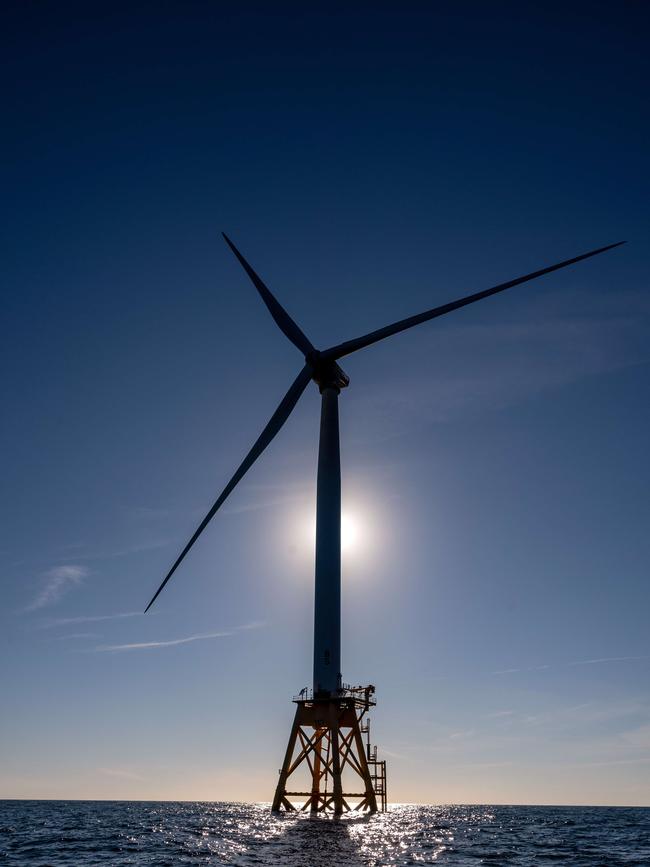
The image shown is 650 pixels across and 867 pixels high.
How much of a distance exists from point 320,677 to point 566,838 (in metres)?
25.5

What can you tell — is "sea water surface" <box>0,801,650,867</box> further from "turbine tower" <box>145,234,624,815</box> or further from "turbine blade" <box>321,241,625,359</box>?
"turbine blade" <box>321,241,625,359</box>

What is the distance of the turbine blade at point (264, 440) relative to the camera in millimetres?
49375

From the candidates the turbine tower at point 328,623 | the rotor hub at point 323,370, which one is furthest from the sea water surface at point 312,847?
the rotor hub at point 323,370

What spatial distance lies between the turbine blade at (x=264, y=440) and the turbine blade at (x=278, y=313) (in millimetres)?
2701

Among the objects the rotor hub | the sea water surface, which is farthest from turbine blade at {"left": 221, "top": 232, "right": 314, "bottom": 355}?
the sea water surface

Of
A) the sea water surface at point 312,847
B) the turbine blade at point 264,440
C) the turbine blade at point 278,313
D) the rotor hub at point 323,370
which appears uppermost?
the turbine blade at point 278,313

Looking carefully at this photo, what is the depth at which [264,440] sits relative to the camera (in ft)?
181

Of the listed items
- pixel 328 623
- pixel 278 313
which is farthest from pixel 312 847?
pixel 278 313

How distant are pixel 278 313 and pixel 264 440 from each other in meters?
14.2

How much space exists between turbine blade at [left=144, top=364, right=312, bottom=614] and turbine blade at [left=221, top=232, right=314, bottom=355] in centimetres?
270

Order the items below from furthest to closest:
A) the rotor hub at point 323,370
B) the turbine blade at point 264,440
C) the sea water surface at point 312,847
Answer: the rotor hub at point 323,370, the turbine blade at point 264,440, the sea water surface at point 312,847

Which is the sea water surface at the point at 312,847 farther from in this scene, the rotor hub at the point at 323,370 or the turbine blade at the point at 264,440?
the rotor hub at the point at 323,370

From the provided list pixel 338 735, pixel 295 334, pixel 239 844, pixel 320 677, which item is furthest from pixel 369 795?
pixel 295 334

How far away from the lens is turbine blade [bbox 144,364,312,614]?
162 ft
